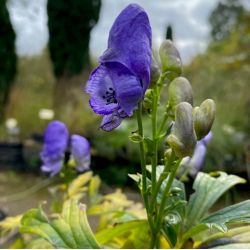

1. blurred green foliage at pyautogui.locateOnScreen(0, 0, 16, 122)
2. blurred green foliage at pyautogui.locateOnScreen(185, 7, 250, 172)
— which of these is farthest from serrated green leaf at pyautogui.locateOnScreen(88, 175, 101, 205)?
blurred green foliage at pyautogui.locateOnScreen(0, 0, 16, 122)

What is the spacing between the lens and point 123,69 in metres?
0.49

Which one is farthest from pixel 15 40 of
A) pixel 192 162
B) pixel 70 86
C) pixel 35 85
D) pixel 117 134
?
pixel 192 162

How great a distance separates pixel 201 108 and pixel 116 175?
13.6 ft

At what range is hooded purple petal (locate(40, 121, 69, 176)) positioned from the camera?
1007mm

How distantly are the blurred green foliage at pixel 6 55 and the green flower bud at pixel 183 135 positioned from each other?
19.9 feet

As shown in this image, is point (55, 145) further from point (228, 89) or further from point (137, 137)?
point (228, 89)

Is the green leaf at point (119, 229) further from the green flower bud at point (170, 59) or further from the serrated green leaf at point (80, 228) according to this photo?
the green flower bud at point (170, 59)

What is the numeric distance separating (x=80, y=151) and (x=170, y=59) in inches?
18.3

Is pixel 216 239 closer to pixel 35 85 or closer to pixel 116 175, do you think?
pixel 116 175

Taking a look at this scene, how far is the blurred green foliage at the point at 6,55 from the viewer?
639cm

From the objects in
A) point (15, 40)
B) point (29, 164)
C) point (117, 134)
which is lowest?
point (29, 164)

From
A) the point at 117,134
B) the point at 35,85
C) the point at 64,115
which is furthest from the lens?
the point at 35,85

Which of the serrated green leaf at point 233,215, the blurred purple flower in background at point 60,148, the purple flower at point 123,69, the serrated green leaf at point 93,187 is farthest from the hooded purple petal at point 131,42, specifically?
the serrated green leaf at point 93,187

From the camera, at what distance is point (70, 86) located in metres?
6.76
